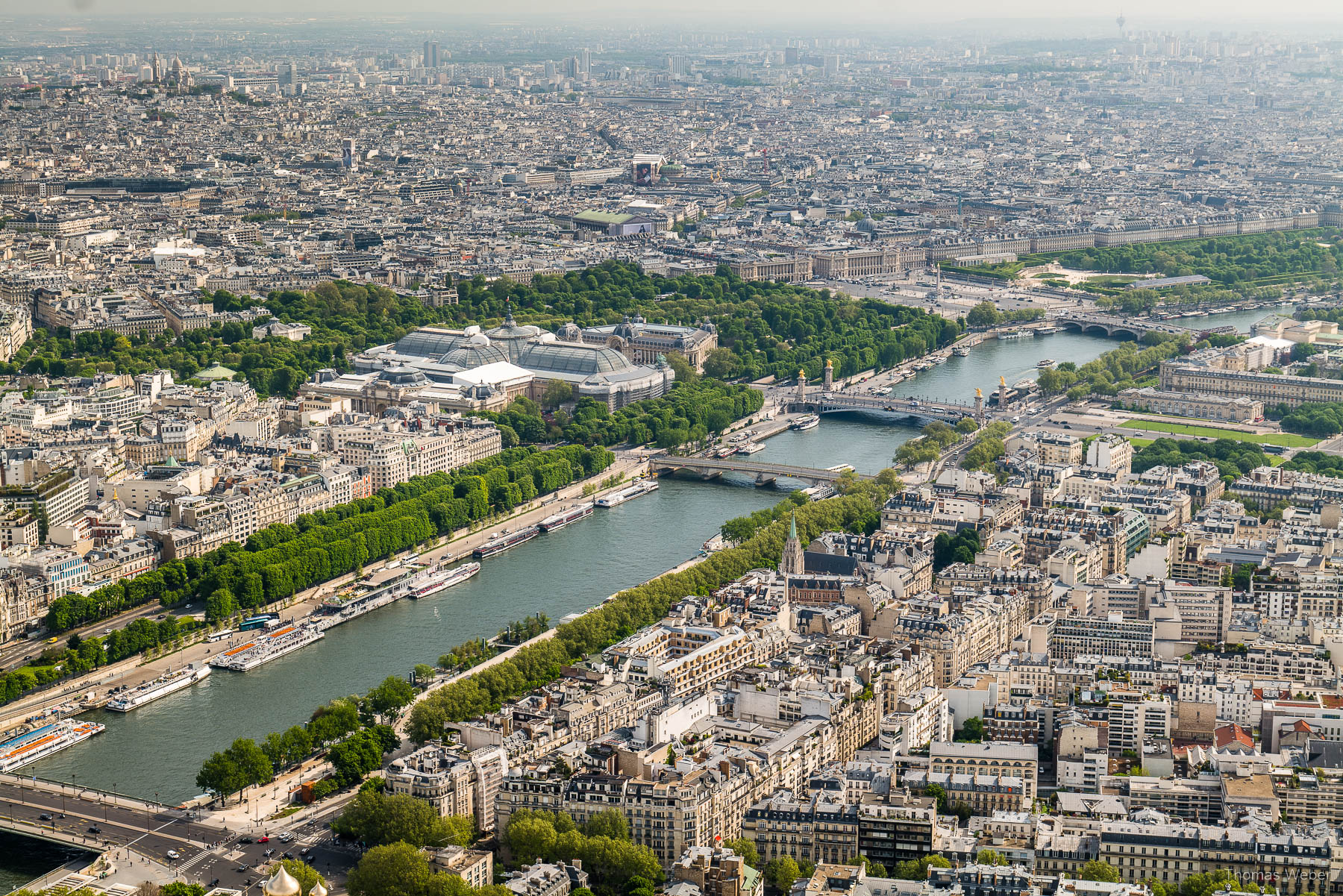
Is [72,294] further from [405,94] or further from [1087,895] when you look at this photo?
[405,94]

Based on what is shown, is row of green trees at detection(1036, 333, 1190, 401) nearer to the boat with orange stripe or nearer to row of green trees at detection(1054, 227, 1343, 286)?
row of green trees at detection(1054, 227, 1343, 286)

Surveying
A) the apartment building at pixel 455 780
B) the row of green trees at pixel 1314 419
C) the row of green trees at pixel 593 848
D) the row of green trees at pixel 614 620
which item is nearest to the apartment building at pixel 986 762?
the row of green trees at pixel 593 848

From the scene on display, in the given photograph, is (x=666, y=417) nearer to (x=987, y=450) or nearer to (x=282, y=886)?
(x=987, y=450)

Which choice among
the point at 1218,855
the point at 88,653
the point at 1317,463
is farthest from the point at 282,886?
the point at 1317,463

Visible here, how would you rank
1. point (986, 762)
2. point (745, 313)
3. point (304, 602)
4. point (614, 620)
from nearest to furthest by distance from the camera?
1. point (986, 762)
2. point (614, 620)
3. point (304, 602)
4. point (745, 313)

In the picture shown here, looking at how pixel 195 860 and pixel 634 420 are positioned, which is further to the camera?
pixel 634 420
